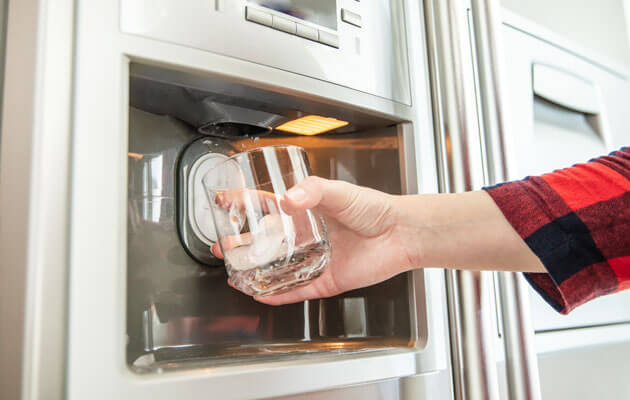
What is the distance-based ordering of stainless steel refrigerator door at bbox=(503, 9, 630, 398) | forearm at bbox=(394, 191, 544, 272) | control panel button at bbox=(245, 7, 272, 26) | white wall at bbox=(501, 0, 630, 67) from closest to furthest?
control panel button at bbox=(245, 7, 272, 26) < forearm at bbox=(394, 191, 544, 272) < stainless steel refrigerator door at bbox=(503, 9, 630, 398) < white wall at bbox=(501, 0, 630, 67)

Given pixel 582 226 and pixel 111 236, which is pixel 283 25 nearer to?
pixel 111 236

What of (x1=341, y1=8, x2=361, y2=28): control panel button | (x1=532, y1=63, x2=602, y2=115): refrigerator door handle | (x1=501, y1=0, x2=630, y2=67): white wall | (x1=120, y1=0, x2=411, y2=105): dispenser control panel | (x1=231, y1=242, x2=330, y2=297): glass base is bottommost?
(x1=231, y1=242, x2=330, y2=297): glass base

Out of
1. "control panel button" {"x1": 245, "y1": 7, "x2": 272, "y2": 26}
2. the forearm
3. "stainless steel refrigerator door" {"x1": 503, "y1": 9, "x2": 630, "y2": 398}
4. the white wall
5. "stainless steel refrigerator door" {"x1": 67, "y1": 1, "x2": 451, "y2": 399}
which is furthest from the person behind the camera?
the white wall

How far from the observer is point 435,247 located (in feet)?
1.99

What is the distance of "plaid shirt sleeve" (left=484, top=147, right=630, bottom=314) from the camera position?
544 mm

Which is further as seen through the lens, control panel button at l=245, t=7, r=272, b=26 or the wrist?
the wrist

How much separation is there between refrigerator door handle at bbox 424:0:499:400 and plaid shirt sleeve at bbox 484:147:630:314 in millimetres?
92

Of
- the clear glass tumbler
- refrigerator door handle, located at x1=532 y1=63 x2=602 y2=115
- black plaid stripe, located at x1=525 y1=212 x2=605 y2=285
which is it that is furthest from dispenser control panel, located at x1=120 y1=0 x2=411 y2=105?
refrigerator door handle, located at x1=532 y1=63 x2=602 y2=115

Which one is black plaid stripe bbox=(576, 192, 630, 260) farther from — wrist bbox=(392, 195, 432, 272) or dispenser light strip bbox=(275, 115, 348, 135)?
dispenser light strip bbox=(275, 115, 348, 135)

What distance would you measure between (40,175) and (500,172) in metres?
0.56

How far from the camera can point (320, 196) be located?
0.48 meters

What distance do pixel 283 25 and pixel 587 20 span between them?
1.15m

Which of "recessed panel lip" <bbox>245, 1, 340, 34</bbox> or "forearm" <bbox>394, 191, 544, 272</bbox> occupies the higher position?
"recessed panel lip" <bbox>245, 1, 340, 34</bbox>

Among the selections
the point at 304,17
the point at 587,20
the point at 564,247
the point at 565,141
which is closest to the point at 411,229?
the point at 564,247
